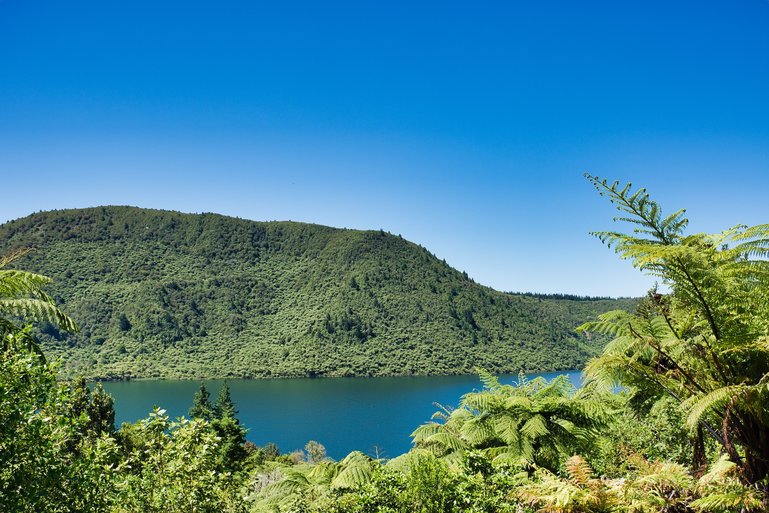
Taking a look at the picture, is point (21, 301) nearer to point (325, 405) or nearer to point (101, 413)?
point (101, 413)

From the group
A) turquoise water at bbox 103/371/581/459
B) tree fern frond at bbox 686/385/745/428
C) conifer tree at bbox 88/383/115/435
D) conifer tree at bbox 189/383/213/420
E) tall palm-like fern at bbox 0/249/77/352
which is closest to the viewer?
tree fern frond at bbox 686/385/745/428

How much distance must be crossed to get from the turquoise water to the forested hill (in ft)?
39.3

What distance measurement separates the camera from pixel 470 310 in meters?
131

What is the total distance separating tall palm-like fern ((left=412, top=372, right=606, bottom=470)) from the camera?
544 centimetres

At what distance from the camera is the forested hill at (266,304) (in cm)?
10750

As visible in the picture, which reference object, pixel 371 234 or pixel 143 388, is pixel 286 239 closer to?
pixel 371 234

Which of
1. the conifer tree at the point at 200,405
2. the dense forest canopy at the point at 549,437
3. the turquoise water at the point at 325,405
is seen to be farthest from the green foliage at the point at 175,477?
the turquoise water at the point at 325,405

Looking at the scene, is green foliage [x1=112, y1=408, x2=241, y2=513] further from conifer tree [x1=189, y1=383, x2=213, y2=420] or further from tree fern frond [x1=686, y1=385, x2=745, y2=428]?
conifer tree [x1=189, y1=383, x2=213, y2=420]

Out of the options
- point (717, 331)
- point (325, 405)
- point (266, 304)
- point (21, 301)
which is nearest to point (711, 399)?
point (717, 331)

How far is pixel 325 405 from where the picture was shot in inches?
2778

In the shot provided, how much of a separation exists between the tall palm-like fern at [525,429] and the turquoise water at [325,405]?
33.3 metres

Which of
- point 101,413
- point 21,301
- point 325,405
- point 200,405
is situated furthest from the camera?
point 325,405

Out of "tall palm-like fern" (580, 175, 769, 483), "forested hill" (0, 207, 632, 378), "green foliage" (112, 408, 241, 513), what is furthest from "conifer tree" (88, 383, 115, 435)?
"forested hill" (0, 207, 632, 378)

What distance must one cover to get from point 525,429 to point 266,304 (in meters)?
133
